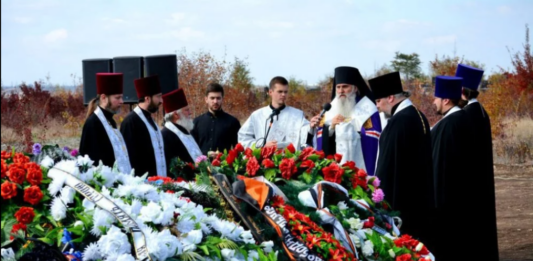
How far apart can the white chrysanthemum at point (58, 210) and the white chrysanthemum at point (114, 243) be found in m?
0.27

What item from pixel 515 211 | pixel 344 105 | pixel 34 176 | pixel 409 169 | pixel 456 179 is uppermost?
pixel 344 105

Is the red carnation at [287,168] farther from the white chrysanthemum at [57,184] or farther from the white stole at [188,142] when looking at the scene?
the white stole at [188,142]

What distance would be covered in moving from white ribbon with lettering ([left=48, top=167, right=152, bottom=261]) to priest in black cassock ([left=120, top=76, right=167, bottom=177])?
14.1ft

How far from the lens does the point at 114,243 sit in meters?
3.64

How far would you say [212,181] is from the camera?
4.86m

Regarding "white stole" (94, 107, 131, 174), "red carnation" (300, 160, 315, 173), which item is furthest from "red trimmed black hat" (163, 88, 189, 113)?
"red carnation" (300, 160, 315, 173)

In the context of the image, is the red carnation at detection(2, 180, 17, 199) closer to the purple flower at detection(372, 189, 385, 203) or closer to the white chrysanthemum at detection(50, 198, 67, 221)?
the white chrysanthemum at detection(50, 198, 67, 221)

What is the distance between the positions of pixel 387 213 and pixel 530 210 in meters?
8.53

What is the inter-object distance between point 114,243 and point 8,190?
0.58 metres

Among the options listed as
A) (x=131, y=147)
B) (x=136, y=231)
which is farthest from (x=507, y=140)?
(x=136, y=231)

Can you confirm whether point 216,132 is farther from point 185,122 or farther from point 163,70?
point 163,70

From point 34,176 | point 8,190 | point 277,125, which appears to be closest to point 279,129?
point 277,125

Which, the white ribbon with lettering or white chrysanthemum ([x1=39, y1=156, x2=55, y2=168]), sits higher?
white chrysanthemum ([x1=39, y1=156, x2=55, y2=168])

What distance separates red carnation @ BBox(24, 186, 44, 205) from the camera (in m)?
3.81
